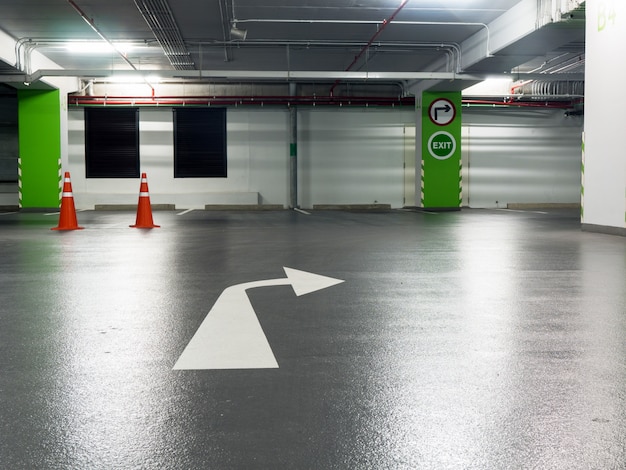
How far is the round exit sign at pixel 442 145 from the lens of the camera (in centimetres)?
2178

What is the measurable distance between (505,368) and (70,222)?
10462 millimetres

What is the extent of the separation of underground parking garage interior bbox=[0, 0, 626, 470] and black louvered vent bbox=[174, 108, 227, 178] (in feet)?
0.25

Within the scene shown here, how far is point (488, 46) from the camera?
54.2ft

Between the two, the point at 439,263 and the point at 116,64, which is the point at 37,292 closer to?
the point at 439,263

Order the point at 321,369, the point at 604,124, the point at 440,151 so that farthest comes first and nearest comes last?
the point at 440,151 → the point at 604,124 → the point at 321,369

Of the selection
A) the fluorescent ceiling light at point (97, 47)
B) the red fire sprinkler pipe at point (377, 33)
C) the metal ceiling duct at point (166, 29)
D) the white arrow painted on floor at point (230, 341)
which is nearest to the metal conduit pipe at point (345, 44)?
the red fire sprinkler pipe at point (377, 33)

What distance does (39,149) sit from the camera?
68.5ft

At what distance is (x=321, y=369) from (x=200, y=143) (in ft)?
72.7

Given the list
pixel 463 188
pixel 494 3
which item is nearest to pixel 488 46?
pixel 494 3

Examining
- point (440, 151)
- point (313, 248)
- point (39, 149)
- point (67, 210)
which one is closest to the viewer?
point (313, 248)

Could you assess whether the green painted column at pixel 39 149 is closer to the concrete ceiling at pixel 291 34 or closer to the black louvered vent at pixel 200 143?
the concrete ceiling at pixel 291 34

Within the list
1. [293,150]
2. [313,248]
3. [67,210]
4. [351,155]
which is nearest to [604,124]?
[313,248]

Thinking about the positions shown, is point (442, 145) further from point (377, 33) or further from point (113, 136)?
point (113, 136)

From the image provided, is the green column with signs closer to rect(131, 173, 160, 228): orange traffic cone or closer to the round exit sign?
the round exit sign
